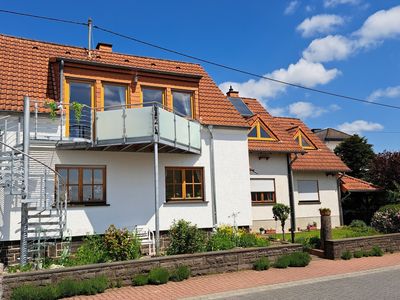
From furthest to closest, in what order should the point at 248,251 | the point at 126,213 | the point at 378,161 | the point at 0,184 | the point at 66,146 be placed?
the point at 378,161, the point at 126,213, the point at 66,146, the point at 248,251, the point at 0,184

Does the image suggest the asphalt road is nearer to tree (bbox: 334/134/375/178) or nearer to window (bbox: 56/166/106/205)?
window (bbox: 56/166/106/205)

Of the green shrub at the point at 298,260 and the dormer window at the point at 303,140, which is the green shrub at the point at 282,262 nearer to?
the green shrub at the point at 298,260

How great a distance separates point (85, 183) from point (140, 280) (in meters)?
4.78

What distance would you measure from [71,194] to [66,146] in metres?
1.58

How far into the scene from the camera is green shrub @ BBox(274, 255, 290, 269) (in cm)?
1249

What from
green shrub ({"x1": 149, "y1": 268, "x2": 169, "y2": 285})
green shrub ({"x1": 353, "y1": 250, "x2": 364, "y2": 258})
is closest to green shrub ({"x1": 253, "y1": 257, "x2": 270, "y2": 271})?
green shrub ({"x1": 149, "y1": 268, "x2": 169, "y2": 285})

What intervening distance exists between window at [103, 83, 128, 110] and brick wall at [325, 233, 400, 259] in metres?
8.50

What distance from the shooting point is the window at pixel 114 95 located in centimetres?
1464

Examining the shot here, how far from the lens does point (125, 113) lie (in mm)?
13531

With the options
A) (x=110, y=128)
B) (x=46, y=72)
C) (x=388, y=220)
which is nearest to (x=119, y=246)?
(x=110, y=128)

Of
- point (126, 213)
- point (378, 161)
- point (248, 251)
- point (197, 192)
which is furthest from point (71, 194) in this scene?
point (378, 161)

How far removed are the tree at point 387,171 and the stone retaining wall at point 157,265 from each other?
583 inches

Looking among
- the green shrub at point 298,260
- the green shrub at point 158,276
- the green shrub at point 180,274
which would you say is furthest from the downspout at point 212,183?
the green shrub at point 158,276

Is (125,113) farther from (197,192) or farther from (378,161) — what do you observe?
(378,161)
